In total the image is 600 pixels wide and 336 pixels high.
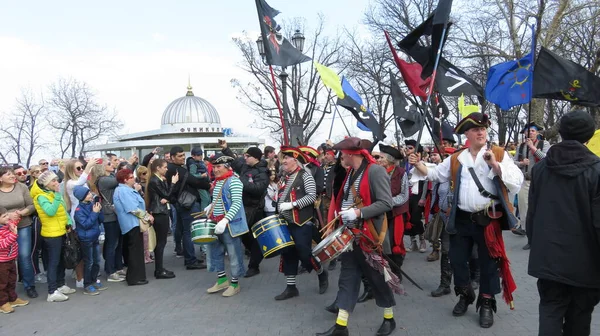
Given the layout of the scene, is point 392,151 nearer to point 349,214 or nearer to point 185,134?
point 349,214

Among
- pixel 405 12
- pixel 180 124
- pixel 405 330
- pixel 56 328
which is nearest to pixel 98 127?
pixel 180 124

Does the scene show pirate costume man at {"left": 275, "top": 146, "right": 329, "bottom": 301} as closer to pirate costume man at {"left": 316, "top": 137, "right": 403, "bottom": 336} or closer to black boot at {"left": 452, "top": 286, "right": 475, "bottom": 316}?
pirate costume man at {"left": 316, "top": 137, "right": 403, "bottom": 336}

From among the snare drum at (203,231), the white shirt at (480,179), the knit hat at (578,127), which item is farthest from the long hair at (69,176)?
the knit hat at (578,127)

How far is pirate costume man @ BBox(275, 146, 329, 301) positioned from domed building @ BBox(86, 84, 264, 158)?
106 ft

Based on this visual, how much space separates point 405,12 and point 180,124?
3169 centimetres

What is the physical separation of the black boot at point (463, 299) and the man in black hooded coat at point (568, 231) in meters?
1.54

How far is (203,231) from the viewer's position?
20.7 ft

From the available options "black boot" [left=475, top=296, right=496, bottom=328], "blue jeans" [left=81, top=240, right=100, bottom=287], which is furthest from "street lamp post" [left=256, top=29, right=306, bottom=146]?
"black boot" [left=475, top=296, right=496, bottom=328]

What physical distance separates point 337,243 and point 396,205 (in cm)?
166

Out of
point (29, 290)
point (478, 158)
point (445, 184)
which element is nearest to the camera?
point (478, 158)

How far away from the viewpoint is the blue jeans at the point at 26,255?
658 centimetres

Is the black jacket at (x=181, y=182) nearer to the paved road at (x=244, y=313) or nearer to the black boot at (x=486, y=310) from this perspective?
the paved road at (x=244, y=313)

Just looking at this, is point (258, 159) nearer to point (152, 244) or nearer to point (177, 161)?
point (177, 161)

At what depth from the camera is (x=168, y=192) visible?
25.4ft
